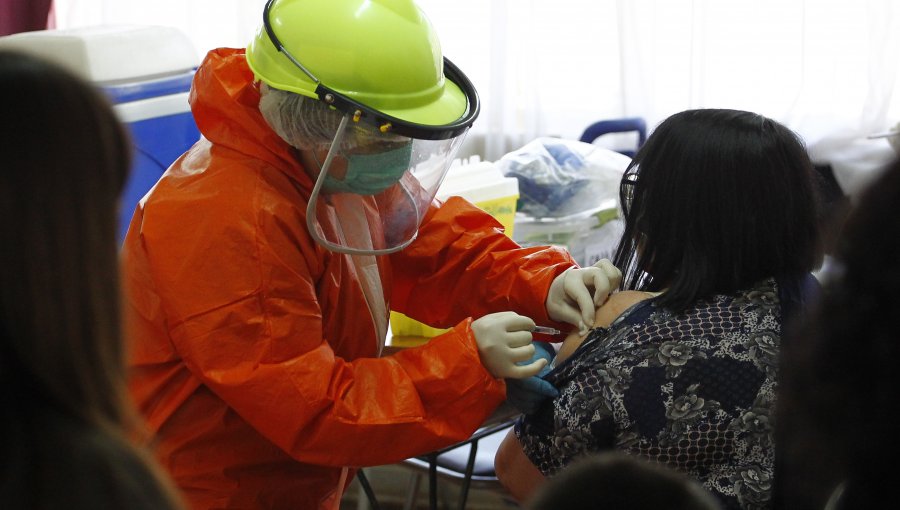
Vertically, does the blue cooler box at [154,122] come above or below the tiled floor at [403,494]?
above

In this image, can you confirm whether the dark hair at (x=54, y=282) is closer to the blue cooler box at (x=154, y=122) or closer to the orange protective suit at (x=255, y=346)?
the orange protective suit at (x=255, y=346)

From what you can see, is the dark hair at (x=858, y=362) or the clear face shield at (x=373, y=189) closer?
the dark hair at (x=858, y=362)

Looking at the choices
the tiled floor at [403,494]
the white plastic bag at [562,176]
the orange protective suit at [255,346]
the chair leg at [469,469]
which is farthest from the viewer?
the tiled floor at [403,494]

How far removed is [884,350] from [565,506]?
0.74ft

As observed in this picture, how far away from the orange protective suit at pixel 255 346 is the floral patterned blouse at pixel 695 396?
133mm

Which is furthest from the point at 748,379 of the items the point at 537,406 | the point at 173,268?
the point at 173,268

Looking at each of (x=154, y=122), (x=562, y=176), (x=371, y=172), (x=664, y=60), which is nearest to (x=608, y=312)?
(x=371, y=172)

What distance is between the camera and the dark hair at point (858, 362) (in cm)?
60

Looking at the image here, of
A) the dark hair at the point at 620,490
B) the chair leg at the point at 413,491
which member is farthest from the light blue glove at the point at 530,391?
the chair leg at the point at 413,491

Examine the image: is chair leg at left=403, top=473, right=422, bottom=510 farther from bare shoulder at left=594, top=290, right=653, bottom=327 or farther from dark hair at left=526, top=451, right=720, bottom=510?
dark hair at left=526, top=451, right=720, bottom=510

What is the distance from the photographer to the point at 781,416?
724 millimetres

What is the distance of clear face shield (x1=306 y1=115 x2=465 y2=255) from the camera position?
4.02 feet

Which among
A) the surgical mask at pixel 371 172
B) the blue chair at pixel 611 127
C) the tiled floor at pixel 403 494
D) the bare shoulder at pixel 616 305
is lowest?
the tiled floor at pixel 403 494

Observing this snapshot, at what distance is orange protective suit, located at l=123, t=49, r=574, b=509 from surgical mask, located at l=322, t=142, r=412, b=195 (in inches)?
1.8
